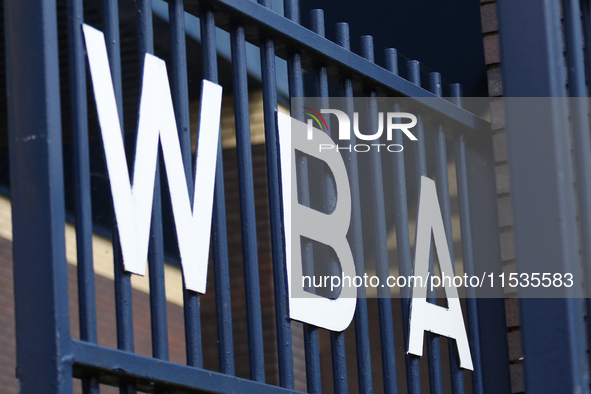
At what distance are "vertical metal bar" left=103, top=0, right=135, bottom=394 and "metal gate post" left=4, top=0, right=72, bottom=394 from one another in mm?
184

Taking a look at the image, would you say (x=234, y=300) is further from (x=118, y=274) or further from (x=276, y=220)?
(x=118, y=274)

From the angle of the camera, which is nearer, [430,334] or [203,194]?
[203,194]

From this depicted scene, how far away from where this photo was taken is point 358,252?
2.87 meters

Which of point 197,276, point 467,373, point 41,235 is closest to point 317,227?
point 197,276

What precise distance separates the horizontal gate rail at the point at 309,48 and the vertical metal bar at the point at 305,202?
0.17 ft

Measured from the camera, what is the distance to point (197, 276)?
2.29m

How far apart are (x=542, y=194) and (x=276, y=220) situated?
995mm

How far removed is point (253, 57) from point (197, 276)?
359 centimetres

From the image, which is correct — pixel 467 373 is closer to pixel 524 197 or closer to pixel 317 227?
pixel 317 227

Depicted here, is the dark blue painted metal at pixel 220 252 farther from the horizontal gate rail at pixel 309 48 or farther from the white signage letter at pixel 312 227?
the white signage letter at pixel 312 227

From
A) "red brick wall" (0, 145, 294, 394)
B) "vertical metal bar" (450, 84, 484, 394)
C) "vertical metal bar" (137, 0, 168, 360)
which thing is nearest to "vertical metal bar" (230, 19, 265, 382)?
"vertical metal bar" (137, 0, 168, 360)

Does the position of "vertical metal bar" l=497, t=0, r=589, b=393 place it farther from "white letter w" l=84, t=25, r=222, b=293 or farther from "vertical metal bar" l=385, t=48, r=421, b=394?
"vertical metal bar" l=385, t=48, r=421, b=394

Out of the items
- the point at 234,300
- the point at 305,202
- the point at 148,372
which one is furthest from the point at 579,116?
the point at 234,300

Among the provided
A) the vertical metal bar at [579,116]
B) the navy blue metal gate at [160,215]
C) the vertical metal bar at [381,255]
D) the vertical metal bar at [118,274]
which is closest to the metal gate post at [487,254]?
the navy blue metal gate at [160,215]
